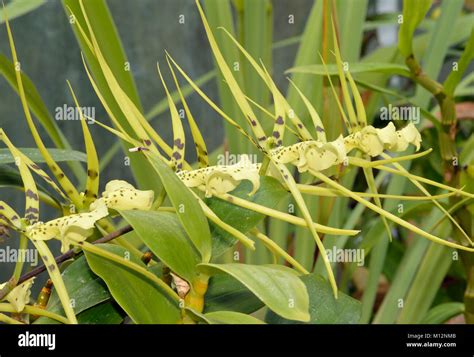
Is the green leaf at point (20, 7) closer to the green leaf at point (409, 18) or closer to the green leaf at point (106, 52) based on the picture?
the green leaf at point (106, 52)

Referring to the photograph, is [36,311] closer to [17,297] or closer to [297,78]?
[17,297]

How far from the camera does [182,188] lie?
0.34 metres

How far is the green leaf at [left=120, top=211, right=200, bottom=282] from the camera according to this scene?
34 cm

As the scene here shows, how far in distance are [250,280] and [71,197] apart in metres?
0.13

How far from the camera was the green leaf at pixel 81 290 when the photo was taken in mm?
382

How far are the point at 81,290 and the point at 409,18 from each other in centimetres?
33

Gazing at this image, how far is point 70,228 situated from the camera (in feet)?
1.11

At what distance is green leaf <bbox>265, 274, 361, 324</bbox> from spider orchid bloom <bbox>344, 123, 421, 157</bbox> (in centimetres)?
9

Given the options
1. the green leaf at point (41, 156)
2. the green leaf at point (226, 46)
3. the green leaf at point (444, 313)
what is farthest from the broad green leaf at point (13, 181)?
the green leaf at point (444, 313)

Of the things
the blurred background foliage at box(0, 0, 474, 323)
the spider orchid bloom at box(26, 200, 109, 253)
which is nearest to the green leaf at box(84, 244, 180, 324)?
the spider orchid bloom at box(26, 200, 109, 253)

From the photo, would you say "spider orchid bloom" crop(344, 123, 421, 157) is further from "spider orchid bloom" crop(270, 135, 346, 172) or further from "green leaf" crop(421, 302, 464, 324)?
"green leaf" crop(421, 302, 464, 324)
